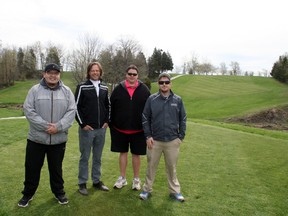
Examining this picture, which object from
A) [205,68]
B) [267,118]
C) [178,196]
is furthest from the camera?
[205,68]

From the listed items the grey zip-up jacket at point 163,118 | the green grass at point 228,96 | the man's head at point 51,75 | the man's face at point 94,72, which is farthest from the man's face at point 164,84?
the green grass at point 228,96

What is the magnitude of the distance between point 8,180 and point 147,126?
115 inches

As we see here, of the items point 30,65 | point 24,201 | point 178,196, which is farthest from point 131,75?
point 30,65

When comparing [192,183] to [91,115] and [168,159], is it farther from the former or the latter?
[91,115]

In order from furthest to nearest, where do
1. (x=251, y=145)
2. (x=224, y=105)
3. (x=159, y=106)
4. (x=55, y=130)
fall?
(x=224, y=105) < (x=251, y=145) < (x=159, y=106) < (x=55, y=130)

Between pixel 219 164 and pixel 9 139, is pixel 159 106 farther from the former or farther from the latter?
pixel 9 139

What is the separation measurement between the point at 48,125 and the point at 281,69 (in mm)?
58926

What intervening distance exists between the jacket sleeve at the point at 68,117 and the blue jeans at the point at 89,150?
1.87 ft

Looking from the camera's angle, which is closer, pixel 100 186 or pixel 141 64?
Result: pixel 100 186

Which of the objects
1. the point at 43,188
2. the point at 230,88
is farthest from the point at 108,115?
the point at 230,88

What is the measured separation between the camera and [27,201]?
179 inches

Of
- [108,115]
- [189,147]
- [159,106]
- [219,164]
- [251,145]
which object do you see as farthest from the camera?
[251,145]

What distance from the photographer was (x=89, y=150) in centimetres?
525

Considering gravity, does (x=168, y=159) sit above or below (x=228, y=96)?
above
